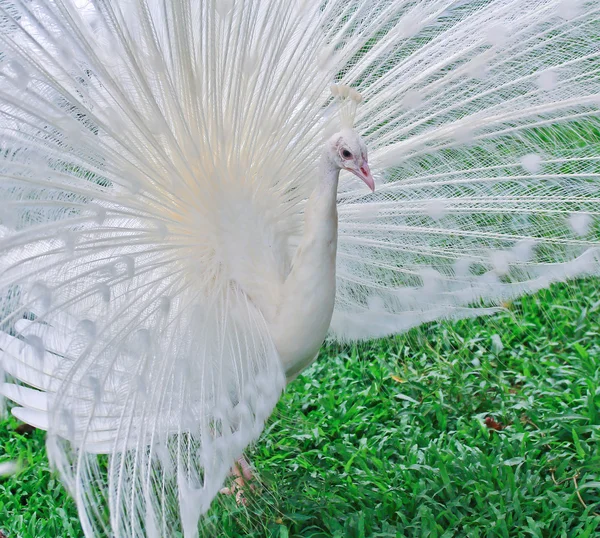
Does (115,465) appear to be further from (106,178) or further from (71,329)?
(106,178)

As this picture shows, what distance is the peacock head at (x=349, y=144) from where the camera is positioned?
2408 mm

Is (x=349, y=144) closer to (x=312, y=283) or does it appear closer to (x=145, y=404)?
(x=312, y=283)

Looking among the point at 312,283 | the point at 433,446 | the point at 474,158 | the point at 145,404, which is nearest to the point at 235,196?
the point at 312,283

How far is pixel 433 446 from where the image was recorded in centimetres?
333

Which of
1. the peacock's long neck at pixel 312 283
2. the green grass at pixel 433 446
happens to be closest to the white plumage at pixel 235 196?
the peacock's long neck at pixel 312 283

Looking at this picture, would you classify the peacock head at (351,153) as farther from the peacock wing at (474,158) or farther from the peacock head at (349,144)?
the peacock wing at (474,158)

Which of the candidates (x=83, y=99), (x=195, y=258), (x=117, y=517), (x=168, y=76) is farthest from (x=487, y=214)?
(x=117, y=517)

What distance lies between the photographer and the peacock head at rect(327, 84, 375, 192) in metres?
2.41

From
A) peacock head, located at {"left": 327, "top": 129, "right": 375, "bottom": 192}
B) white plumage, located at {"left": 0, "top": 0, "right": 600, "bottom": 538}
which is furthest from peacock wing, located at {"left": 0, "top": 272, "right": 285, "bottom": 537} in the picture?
peacock head, located at {"left": 327, "top": 129, "right": 375, "bottom": 192}

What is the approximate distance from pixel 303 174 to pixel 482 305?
3.25 ft

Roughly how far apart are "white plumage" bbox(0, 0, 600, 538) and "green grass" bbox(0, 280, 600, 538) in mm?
476

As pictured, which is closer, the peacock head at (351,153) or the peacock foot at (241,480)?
the peacock head at (351,153)

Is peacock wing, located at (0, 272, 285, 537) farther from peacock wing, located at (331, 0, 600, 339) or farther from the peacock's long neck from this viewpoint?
peacock wing, located at (331, 0, 600, 339)

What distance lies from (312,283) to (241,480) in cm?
104
